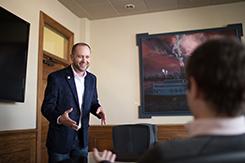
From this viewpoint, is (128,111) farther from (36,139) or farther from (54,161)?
(54,161)

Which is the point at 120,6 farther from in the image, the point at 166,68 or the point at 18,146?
the point at 18,146

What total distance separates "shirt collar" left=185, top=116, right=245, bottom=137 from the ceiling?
3.23 metres

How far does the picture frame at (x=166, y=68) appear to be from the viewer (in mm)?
3850

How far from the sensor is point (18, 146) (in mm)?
2729

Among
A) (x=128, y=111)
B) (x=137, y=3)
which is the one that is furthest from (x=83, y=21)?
(x=128, y=111)

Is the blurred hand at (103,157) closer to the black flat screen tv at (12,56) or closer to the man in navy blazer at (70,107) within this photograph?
the man in navy blazer at (70,107)

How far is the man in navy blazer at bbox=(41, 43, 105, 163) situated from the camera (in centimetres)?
200

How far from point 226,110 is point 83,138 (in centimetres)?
154

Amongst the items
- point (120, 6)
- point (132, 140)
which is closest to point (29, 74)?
point (120, 6)

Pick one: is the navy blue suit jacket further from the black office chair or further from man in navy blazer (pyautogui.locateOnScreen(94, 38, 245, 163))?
man in navy blazer (pyautogui.locateOnScreen(94, 38, 245, 163))

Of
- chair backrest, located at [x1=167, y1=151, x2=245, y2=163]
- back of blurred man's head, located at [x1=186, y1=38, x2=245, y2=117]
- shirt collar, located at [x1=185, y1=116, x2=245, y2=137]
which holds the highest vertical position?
back of blurred man's head, located at [x1=186, y1=38, x2=245, y2=117]

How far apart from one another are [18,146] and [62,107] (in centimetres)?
98

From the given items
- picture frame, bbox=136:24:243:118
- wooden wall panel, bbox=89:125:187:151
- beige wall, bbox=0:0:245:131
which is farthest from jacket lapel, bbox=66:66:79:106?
picture frame, bbox=136:24:243:118

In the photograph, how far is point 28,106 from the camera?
2939 mm
